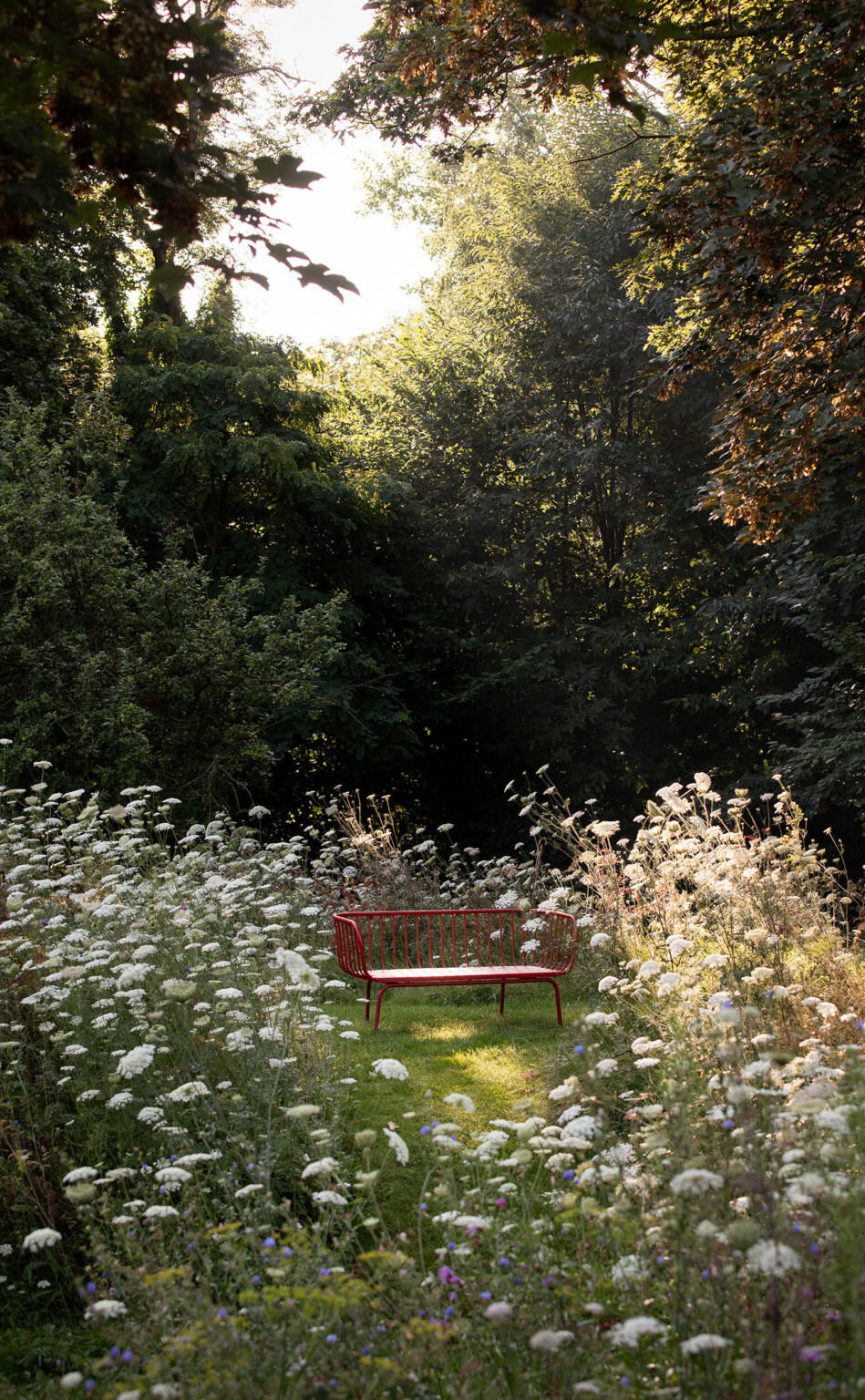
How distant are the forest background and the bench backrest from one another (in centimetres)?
298

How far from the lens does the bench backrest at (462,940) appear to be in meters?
6.95

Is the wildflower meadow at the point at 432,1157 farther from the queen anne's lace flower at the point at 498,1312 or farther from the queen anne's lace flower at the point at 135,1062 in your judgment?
the queen anne's lace flower at the point at 498,1312

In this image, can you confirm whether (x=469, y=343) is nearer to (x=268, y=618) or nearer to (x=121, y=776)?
(x=268, y=618)

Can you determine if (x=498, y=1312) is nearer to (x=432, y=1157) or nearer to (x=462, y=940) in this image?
(x=432, y=1157)

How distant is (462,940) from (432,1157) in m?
4.86

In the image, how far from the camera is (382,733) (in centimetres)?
1545

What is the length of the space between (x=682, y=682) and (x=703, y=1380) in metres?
15.0

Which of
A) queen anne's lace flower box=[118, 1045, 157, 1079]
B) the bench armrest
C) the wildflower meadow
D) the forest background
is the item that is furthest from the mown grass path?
the forest background

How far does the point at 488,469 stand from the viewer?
17.8 metres

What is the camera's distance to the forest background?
20.0 feet

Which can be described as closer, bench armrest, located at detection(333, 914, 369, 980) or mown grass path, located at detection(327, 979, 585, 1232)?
mown grass path, located at detection(327, 979, 585, 1232)

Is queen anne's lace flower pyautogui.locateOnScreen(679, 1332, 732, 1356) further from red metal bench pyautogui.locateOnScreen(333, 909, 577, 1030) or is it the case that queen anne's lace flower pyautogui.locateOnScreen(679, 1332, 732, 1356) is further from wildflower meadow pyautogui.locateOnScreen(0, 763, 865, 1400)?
red metal bench pyautogui.locateOnScreen(333, 909, 577, 1030)

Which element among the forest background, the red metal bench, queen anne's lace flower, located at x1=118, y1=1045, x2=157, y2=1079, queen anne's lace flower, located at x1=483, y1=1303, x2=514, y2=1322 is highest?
the forest background

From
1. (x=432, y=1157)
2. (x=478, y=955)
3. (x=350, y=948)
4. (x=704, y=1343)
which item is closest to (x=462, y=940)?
(x=478, y=955)
